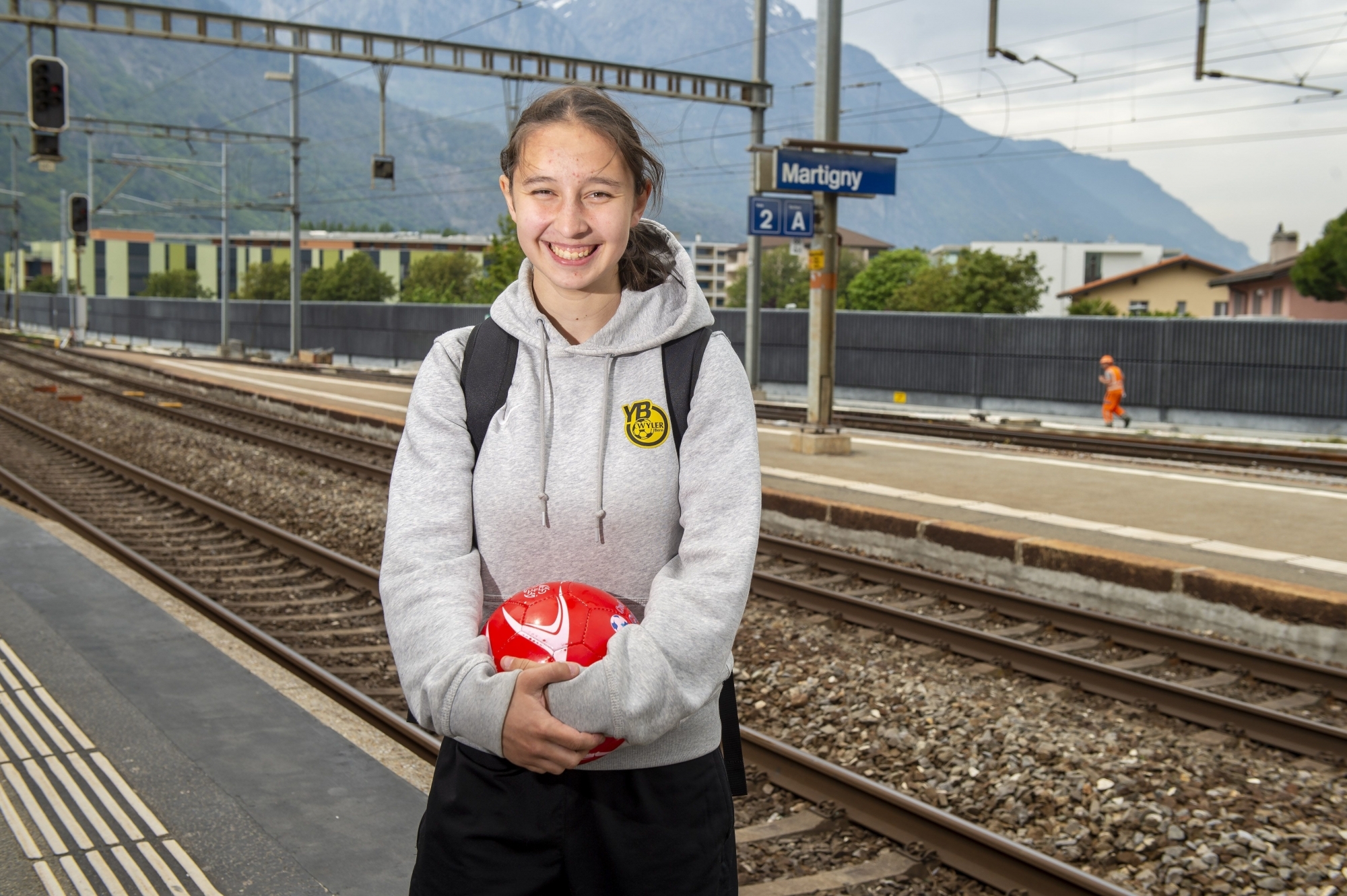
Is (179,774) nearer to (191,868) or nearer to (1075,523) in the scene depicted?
(191,868)

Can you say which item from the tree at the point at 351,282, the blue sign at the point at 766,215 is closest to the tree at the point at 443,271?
the tree at the point at 351,282

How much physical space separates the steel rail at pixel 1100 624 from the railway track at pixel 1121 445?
7144 mm

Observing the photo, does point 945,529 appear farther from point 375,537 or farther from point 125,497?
point 125,497

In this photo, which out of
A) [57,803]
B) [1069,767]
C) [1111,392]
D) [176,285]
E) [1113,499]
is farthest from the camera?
[176,285]

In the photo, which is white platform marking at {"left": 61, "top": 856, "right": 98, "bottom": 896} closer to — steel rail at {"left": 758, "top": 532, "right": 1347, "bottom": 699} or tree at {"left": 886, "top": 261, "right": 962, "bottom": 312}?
steel rail at {"left": 758, "top": 532, "right": 1347, "bottom": 699}

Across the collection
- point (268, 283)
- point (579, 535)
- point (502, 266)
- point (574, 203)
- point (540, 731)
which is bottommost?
point (540, 731)

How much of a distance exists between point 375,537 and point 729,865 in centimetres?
896

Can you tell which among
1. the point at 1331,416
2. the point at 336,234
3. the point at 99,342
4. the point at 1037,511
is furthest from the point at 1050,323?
the point at 336,234

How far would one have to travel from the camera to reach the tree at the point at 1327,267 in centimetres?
5147

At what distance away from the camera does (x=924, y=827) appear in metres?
4.38

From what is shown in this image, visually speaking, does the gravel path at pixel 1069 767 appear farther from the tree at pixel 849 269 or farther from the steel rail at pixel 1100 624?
the tree at pixel 849 269

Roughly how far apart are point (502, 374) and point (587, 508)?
0.88 feet

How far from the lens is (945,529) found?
9469mm

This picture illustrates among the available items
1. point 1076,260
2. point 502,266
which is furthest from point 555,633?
point 1076,260
